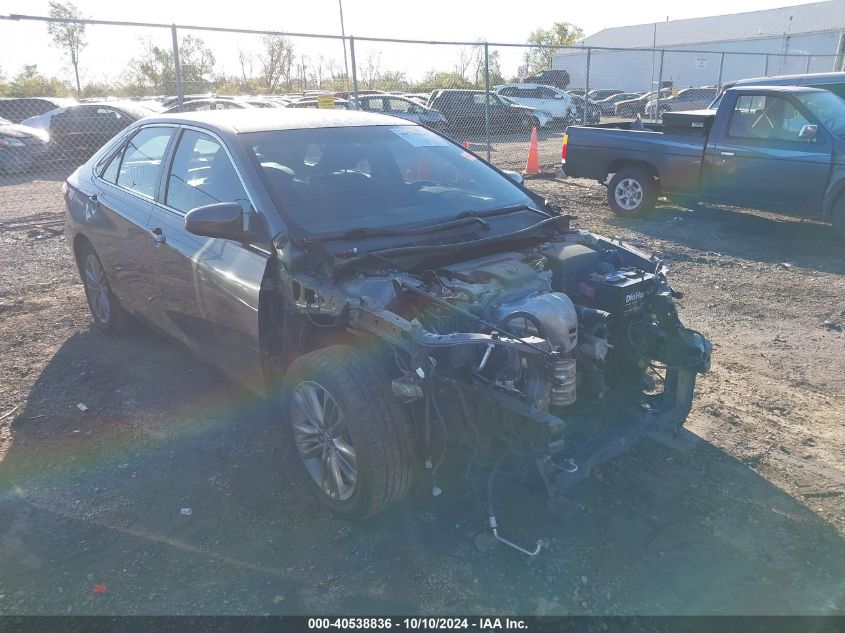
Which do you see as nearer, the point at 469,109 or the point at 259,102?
the point at 469,109

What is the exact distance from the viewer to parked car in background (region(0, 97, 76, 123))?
55.0ft

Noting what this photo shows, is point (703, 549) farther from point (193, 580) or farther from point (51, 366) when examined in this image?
point (51, 366)

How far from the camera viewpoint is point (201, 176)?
152 inches

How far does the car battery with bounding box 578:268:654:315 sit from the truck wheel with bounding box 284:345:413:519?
3.97ft

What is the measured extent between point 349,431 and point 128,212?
2621 mm

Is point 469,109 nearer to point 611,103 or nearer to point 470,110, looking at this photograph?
point 470,110

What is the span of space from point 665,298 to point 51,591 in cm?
315

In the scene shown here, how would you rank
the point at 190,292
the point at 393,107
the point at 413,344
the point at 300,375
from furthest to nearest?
the point at 393,107 → the point at 190,292 → the point at 300,375 → the point at 413,344

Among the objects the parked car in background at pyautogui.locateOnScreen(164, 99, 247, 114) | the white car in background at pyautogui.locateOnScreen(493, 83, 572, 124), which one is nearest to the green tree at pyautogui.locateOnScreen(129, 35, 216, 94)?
the parked car in background at pyautogui.locateOnScreen(164, 99, 247, 114)

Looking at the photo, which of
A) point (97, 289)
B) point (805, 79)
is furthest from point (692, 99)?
point (97, 289)

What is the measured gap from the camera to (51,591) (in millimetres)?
2713

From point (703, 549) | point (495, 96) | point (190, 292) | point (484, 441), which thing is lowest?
point (703, 549)

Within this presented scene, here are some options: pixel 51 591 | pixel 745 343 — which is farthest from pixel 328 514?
pixel 745 343

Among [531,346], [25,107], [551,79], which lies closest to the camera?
[531,346]
